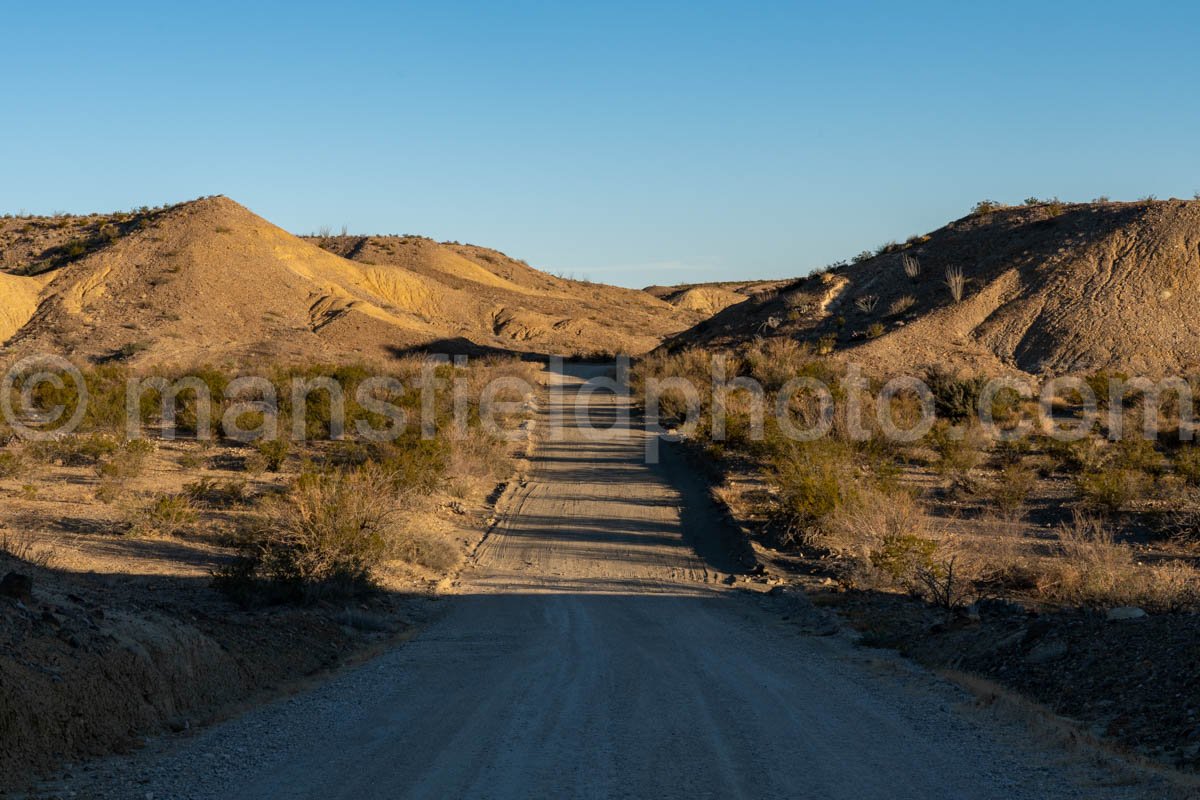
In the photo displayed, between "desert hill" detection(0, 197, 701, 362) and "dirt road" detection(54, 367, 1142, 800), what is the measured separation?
40.4 m

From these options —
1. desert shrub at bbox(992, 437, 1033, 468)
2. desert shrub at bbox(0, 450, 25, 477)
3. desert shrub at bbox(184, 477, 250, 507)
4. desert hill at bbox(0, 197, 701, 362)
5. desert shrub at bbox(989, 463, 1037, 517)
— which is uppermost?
desert hill at bbox(0, 197, 701, 362)

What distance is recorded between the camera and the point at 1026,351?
1534 inches

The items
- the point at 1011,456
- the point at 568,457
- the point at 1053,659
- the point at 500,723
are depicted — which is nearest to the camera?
the point at 500,723

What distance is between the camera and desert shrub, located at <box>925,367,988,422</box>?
29047mm

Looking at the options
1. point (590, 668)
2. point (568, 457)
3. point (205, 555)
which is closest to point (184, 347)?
point (568, 457)

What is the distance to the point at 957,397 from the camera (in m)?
29.6

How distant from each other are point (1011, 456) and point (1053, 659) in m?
15.6

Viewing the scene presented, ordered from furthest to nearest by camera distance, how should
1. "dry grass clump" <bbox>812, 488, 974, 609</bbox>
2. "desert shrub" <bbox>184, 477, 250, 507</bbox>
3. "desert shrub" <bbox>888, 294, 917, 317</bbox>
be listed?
"desert shrub" <bbox>888, 294, 917, 317</bbox> → "desert shrub" <bbox>184, 477, 250, 507</bbox> → "dry grass clump" <bbox>812, 488, 974, 609</bbox>

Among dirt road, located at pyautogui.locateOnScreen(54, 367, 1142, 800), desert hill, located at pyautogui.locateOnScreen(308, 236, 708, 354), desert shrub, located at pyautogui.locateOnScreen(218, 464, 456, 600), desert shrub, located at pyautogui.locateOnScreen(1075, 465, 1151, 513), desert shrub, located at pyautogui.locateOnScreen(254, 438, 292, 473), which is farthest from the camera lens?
desert hill, located at pyautogui.locateOnScreen(308, 236, 708, 354)

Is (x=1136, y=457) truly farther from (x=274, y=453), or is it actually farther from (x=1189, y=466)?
(x=274, y=453)

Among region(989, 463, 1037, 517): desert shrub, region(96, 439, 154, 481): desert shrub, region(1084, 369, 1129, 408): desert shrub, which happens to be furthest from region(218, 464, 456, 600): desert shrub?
region(1084, 369, 1129, 408): desert shrub

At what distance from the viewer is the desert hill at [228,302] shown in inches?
1980

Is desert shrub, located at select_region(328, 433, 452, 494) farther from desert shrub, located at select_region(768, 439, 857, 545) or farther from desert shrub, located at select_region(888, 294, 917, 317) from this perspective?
desert shrub, located at select_region(888, 294, 917, 317)

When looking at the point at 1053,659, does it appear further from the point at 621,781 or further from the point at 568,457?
the point at 568,457
